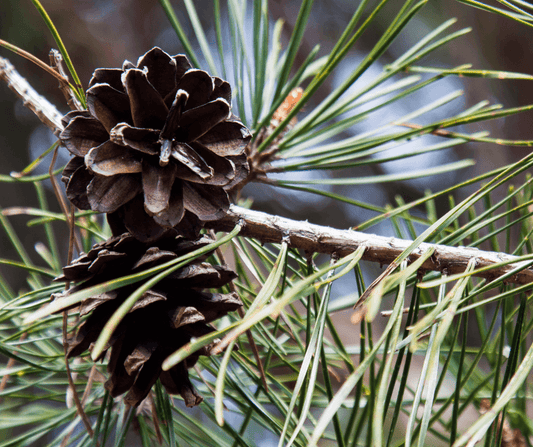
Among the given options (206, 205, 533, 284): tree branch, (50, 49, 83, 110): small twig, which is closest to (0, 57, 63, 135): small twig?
(50, 49, 83, 110): small twig

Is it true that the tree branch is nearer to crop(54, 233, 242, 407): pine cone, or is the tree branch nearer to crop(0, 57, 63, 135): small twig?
crop(54, 233, 242, 407): pine cone

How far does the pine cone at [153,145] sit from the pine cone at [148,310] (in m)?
0.02

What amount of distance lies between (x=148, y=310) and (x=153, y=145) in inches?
4.2

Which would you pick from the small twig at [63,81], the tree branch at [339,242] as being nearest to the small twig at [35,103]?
the small twig at [63,81]

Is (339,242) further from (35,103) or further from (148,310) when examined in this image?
(35,103)

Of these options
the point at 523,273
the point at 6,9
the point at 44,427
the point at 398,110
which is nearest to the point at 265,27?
the point at 523,273

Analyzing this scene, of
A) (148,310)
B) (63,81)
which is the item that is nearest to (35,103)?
(63,81)

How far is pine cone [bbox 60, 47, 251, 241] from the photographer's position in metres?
0.25

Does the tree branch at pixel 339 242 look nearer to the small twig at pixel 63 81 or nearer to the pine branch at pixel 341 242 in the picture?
the pine branch at pixel 341 242

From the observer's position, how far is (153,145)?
0.26 meters

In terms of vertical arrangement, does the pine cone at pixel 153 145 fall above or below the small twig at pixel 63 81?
below

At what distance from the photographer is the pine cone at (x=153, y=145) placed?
247mm

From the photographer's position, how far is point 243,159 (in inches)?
11.3

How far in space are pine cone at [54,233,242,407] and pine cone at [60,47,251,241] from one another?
0.02 metres
